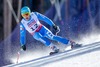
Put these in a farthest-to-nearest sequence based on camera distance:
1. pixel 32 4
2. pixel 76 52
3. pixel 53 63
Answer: pixel 32 4 → pixel 76 52 → pixel 53 63

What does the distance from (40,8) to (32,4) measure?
7.8 inches

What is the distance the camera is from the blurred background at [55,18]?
794cm

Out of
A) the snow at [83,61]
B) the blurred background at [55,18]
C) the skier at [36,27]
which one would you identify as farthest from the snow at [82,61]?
the blurred background at [55,18]

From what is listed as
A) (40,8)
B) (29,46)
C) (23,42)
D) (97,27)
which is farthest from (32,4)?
(23,42)

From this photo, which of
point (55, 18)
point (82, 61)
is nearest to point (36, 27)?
point (82, 61)

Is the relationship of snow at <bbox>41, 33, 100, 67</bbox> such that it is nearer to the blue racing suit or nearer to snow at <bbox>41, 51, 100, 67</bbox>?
snow at <bbox>41, 51, 100, 67</bbox>

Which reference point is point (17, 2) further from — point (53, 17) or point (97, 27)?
point (97, 27)

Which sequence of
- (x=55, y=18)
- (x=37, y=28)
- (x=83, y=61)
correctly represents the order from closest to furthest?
(x=83, y=61) < (x=37, y=28) < (x=55, y=18)

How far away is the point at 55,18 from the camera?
8.23 meters

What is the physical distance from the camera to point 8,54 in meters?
8.01

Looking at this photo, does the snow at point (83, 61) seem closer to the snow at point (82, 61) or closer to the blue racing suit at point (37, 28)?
the snow at point (82, 61)

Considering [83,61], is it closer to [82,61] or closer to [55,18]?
[82,61]

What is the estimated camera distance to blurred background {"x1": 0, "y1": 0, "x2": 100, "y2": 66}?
794 centimetres

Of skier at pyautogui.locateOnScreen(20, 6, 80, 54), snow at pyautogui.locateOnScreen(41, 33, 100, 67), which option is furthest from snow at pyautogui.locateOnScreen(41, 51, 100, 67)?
skier at pyautogui.locateOnScreen(20, 6, 80, 54)
